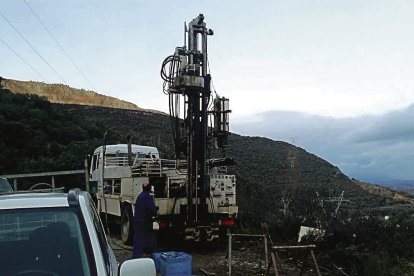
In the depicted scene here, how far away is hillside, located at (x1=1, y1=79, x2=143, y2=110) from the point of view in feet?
166

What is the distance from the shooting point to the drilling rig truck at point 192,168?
12.0 meters

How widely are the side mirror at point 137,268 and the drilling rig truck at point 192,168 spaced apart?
873cm

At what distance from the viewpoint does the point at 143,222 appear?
34.9 feet

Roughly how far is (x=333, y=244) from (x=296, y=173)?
2573 centimetres

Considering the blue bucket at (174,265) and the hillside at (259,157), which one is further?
the hillside at (259,157)

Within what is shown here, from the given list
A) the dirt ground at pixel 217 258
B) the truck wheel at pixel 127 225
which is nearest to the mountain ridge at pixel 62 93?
the truck wheel at pixel 127 225

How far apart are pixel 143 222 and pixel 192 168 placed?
204 cm

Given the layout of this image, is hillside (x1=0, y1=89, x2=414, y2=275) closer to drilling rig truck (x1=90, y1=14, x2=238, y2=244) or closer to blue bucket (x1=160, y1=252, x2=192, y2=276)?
drilling rig truck (x1=90, y1=14, x2=238, y2=244)

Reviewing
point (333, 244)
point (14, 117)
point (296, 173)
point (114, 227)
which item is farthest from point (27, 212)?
point (296, 173)

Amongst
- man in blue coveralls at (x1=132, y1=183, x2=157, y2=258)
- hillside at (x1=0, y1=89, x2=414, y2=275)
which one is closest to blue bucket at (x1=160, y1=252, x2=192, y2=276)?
man in blue coveralls at (x1=132, y1=183, x2=157, y2=258)

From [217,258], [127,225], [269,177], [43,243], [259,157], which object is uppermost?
[259,157]

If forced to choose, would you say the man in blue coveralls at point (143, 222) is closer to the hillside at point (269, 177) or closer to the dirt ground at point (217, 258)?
the dirt ground at point (217, 258)

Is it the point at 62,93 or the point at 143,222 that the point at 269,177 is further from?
the point at 62,93

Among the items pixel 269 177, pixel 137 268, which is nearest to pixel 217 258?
pixel 137 268
